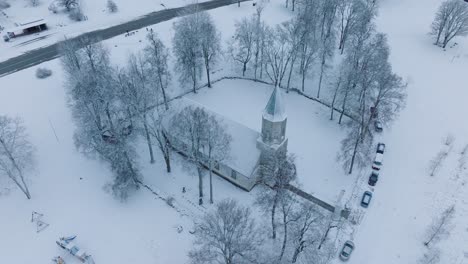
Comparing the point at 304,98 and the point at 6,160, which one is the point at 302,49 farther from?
the point at 6,160

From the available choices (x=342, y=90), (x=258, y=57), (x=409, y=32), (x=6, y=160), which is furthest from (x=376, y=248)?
(x=409, y=32)

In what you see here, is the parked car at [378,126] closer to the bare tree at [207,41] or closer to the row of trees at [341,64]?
the row of trees at [341,64]

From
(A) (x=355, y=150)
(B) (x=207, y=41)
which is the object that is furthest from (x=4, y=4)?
(A) (x=355, y=150)

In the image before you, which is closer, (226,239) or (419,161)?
(226,239)

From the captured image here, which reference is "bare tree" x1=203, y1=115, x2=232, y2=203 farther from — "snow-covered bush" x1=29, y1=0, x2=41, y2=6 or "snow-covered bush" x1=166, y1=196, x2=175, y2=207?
"snow-covered bush" x1=29, y1=0, x2=41, y2=6

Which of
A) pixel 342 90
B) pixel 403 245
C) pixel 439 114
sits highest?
pixel 342 90

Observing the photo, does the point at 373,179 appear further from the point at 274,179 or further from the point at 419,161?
the point at 274,179

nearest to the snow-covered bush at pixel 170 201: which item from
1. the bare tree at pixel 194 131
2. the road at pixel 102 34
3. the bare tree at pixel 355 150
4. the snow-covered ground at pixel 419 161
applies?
the bare tree at pixel 194 131
